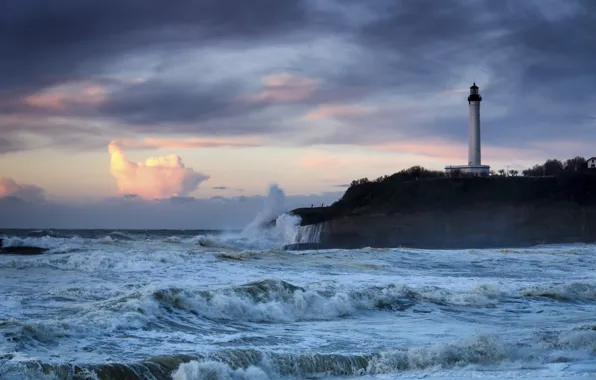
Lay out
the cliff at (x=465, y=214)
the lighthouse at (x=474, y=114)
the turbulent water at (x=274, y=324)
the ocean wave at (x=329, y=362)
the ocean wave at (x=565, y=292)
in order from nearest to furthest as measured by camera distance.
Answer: the ocean wave at (x=329, y=362), the turbulent water at (x=274, y=324), the ocean wave at (x=565, y=292), the cliff at (x=465, y=214), the lighthouse at (x=474, y=114)

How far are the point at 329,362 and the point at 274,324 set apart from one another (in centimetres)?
314

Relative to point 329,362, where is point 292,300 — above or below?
above

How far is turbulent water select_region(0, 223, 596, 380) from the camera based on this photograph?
32.3 ft

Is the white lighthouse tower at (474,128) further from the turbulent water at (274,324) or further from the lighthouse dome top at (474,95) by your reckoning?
the turbulent water at (274,324)

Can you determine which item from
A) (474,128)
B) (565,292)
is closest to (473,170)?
(474,128)

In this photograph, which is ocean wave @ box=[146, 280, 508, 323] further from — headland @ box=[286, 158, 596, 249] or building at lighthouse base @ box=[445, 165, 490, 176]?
building at lighthouse base @ box=[445, 165, 490, 176]

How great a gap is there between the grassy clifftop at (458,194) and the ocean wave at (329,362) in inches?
1410

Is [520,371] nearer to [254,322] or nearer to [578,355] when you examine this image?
[578,355]

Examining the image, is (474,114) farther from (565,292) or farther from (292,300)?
(292,300)

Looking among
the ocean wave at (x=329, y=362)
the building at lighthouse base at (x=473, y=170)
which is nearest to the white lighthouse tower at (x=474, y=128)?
the building at lighthouse base at (x=473, y=170)

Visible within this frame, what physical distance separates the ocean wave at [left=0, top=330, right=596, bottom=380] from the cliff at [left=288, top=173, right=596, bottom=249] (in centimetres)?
3225

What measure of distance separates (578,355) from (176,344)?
20.6 feet

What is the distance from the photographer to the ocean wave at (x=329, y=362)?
8.90m

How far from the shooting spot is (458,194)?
162 ft
